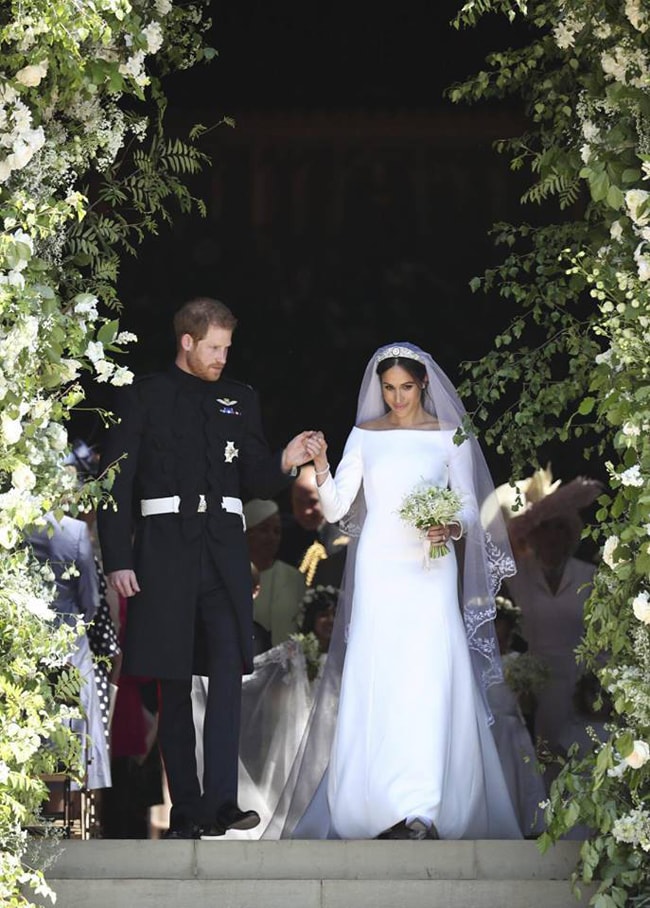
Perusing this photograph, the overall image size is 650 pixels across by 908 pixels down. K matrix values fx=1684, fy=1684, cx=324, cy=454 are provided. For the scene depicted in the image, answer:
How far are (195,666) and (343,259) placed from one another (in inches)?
165

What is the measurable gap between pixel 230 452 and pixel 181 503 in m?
0.29

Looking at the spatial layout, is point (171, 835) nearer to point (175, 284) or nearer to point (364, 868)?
point (364, 868)

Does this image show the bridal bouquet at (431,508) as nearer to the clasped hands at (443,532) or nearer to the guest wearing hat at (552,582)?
the clasped hands at (443,532)

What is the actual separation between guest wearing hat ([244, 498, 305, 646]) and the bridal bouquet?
9.62ft

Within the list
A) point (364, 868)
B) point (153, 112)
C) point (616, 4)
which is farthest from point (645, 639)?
point (153, 112)

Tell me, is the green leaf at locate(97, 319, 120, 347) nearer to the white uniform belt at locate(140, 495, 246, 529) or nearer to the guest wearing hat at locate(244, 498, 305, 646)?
the white uniform belt at locate(140, 495, 246, 529)

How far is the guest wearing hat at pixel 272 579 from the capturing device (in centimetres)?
947

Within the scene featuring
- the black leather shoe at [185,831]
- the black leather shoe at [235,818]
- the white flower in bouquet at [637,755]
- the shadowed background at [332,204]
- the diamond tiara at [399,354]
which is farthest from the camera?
the shadowed background at [332,204]

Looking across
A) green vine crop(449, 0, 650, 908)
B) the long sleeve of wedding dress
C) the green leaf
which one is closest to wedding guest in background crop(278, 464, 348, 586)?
the long sleeve of wedding dress

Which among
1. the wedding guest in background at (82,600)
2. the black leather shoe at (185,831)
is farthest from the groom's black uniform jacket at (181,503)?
the wedding guest in background at (82,600)

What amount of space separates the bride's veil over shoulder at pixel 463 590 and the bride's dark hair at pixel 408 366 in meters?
0.02

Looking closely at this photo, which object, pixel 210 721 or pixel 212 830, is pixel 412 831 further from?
pixel 210 721

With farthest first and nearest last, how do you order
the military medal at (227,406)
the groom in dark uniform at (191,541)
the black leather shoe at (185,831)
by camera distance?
the military medal at (227,406) < the groom in dark uniform at (191,541) < the black leather shoe at (185,831)

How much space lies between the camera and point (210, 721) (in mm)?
6223
